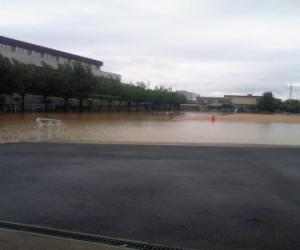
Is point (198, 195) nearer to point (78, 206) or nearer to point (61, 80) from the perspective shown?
point (78, 206)

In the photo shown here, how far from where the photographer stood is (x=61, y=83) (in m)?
74.0

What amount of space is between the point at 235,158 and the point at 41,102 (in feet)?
244

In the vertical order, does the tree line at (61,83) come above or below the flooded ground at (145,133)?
above

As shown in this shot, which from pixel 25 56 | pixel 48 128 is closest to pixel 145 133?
pixel 48 128

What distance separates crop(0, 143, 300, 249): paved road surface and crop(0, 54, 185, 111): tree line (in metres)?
52.3

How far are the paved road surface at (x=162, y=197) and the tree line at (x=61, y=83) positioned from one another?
52.3 m

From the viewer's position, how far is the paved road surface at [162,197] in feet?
16.5

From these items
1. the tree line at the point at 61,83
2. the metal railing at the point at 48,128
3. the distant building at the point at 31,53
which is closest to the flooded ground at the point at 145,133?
the metal railing at the point at 48,128

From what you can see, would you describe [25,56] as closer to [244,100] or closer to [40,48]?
[40,48]

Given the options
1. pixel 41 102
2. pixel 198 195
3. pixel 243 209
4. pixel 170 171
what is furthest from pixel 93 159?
pixel 41 102

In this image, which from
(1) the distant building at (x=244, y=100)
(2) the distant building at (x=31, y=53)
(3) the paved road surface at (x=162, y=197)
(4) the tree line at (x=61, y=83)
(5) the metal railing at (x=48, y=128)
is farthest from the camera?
(1) the distant building at (x=244, y=100)

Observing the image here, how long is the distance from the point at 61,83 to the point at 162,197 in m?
69.8

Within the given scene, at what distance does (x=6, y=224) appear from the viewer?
523cm

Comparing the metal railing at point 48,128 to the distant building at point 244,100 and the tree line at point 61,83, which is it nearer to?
the tree line at point 61,83
